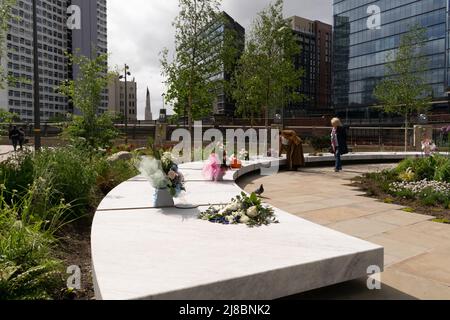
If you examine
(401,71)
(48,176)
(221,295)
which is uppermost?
(401,71)

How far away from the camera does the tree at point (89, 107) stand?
13734mm

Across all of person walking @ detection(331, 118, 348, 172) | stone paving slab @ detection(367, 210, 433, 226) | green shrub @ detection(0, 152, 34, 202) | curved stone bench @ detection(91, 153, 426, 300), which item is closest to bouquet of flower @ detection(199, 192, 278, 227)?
curved stone bench @ detection(91, 153, 426, 300)

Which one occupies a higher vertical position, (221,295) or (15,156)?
(15,156)

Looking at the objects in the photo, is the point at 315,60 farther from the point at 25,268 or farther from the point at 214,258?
the point at 25,268

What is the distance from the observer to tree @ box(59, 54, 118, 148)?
13.7 meters

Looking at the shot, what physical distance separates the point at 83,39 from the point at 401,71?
376 ft

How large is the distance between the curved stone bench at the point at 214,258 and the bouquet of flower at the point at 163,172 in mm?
540

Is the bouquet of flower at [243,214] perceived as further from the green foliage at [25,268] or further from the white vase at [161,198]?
the green foliage at [25,268]

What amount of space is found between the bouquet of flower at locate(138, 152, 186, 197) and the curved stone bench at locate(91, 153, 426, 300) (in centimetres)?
54

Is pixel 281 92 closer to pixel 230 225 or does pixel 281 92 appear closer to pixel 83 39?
pixel 230 225

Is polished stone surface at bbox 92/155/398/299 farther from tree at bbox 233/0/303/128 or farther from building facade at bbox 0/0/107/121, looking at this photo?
building facade at bbox 0/0/107/121

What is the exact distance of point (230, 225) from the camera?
4281 mm
